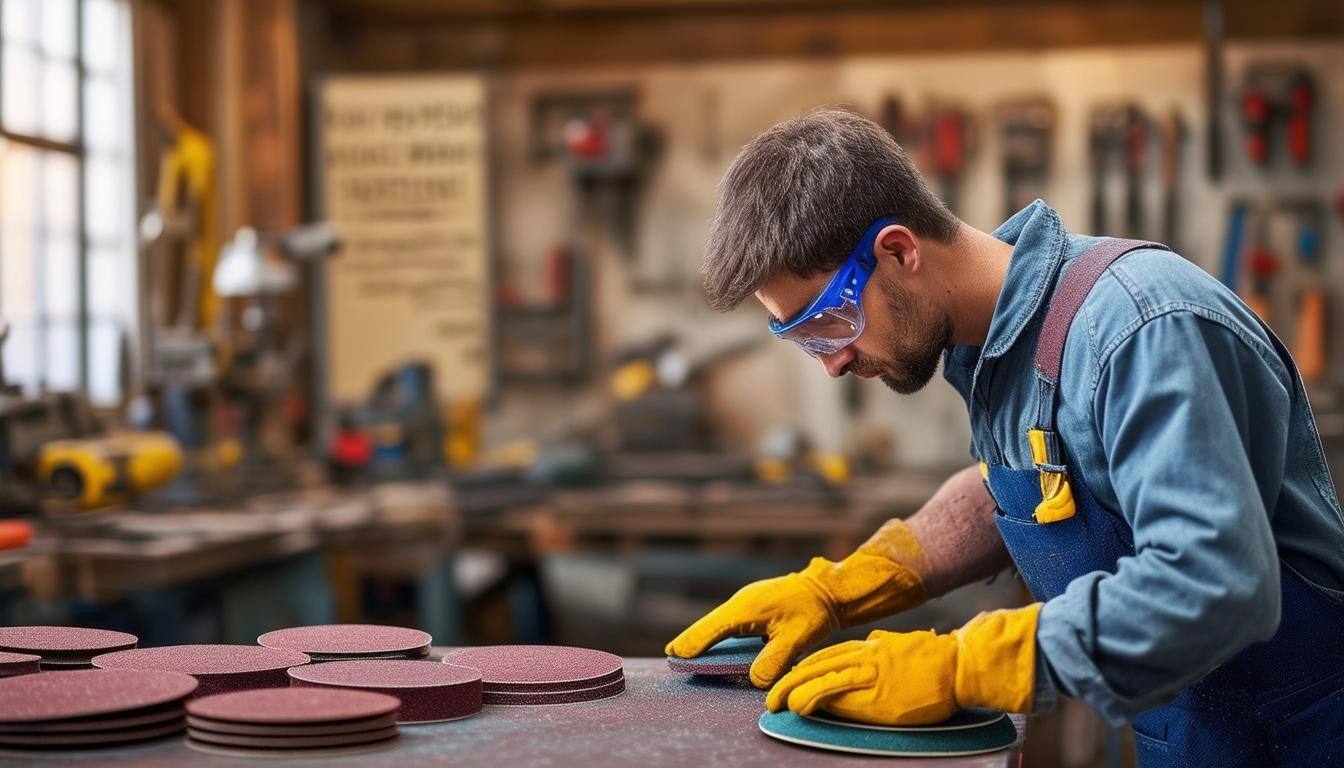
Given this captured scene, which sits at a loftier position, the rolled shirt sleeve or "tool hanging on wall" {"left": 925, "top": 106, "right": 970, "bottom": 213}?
"tool hanging on wall" {"left": 925, "top": 106, "right": 970, "bottom": 213}

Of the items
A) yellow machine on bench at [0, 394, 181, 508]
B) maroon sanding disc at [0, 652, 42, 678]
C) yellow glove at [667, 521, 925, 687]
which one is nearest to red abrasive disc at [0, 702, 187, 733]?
maroon sanding disc at [0, 652, 42, 678]

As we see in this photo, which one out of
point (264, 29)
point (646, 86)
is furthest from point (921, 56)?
point (264, 29)

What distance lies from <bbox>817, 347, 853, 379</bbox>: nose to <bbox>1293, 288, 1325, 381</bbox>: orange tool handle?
4.17 m

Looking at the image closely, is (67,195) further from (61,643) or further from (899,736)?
(899,736)

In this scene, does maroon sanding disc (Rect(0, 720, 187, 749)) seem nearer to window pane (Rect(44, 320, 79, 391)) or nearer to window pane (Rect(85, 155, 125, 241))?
window pane (Rect(44, 320, 79, 391))

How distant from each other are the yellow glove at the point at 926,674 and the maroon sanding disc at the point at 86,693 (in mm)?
670

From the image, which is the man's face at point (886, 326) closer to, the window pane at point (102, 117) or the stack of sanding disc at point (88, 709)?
the stack of sanding disc at point (88, 709)

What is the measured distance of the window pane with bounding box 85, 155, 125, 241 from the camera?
4781mm

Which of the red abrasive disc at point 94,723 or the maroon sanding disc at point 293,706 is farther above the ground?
the maroon sanding disc at point 293,706

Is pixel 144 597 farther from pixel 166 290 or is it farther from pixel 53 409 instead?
pixel 166 290

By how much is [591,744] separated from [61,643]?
78 centimetres

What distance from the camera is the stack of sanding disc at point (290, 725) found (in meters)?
1.39

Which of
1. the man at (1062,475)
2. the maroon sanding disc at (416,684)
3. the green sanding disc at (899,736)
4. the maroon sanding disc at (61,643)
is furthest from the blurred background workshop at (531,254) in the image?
the green sanding disc at (899,736)

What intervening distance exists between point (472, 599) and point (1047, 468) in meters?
3.80
